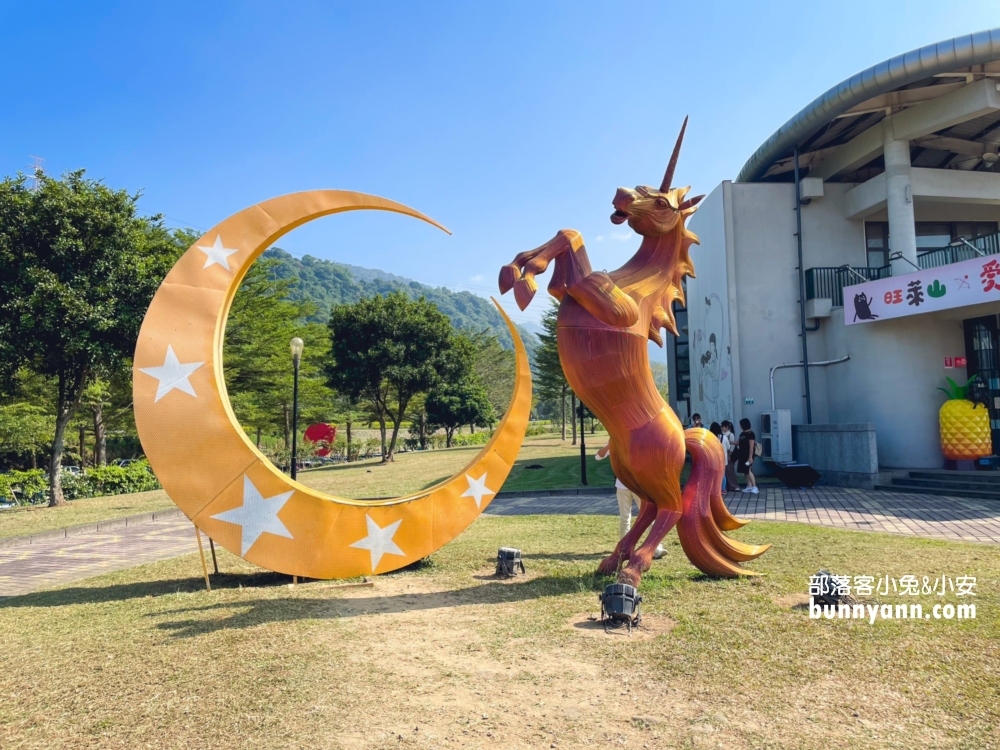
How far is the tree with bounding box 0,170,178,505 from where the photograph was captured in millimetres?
13781

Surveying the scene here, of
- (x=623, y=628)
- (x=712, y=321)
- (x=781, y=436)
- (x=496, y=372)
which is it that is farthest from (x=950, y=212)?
(x=496, y=372)

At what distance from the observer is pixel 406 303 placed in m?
28.4

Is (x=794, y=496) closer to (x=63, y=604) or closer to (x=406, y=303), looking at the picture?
(x=63, y=604)

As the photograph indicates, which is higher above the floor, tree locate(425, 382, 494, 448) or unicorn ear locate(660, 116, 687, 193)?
unicorn ear locate(660, 116, 687, 193)

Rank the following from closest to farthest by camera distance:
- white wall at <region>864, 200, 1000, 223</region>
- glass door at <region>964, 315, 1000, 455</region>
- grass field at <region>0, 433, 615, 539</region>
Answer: grass field at <region>0, 433, 615, 539</region> < glass door at <region>964, 315, 1000, 455</region> < white wall at <region>864, 200, 1000, 223</region>

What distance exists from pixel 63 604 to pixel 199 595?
1.24 metres

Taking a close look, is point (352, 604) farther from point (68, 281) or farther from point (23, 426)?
point (23, 426)

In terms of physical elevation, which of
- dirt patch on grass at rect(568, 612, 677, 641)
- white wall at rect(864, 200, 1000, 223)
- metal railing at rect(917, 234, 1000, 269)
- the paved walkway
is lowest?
the paved walkway

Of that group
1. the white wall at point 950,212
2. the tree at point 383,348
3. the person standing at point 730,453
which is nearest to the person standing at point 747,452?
the person standing at point 730,453

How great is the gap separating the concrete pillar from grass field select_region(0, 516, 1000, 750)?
10369 mm

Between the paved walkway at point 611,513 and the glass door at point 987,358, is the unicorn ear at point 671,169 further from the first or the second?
the glass door at point 987,358

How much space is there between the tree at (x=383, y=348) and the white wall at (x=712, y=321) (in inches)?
454

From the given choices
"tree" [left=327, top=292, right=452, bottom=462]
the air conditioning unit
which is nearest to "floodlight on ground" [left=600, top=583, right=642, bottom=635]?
the air conditioning unit

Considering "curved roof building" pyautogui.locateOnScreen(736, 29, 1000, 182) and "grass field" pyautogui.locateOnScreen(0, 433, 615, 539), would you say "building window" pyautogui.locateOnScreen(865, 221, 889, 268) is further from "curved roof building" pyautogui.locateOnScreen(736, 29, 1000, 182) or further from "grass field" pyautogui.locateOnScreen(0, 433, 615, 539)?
"grass field" pyautogui.locateOnScreen(0, 433, 615, 539)
